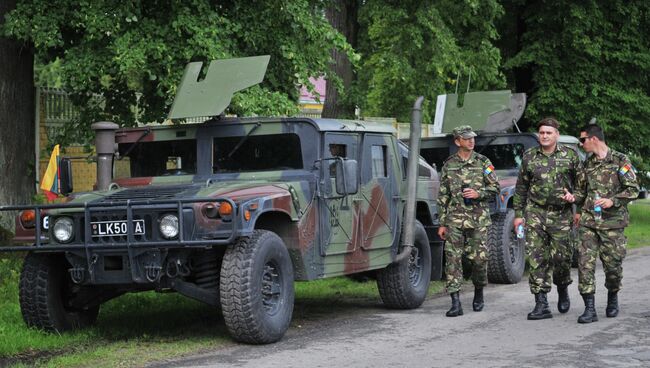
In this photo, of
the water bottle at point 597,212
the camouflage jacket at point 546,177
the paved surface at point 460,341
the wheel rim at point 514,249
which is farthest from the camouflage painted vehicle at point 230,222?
the wheel rim at point 514,249

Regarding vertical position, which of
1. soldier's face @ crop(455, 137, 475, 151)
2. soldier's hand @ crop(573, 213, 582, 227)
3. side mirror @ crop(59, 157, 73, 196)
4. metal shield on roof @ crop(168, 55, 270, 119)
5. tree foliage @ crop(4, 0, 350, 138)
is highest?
tree foliage @ crop(4, 0, 350, 138)

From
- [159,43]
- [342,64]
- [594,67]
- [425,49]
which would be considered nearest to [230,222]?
[159,43]

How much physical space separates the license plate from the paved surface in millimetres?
1077

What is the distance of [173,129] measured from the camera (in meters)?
9.90

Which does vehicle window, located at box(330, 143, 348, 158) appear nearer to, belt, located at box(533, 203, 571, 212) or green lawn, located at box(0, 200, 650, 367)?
green lawn, located at box(0, 200, 650, 367)

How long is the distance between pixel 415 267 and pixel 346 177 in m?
2.25

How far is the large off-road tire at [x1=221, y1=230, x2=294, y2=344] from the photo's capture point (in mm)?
8148

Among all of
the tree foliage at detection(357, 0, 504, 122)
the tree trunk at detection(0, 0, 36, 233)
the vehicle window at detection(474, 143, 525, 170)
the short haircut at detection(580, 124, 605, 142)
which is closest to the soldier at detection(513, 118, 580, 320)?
the short haircut at detection(580, 124, 605, 142)

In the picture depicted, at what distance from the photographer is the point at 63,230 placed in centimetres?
847

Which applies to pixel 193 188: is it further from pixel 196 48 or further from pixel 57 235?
pixel 196 48

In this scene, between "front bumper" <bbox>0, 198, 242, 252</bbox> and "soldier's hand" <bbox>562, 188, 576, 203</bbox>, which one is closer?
"front bumper" <bbox>0, 198, 242, 252</bbox>

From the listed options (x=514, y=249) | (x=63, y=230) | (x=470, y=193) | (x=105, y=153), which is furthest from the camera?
(x=514, y=249)

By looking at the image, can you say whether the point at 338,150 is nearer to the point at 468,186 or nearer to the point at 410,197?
the point at 410,197

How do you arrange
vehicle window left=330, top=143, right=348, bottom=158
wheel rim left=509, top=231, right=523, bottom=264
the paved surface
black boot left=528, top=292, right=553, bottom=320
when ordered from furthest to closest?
wheel rim left=509, top=231, right=523, bottom=264
black boot left=528, top=292, right=553, bottom=320
vehicle window left=330, top=143, right=348, bottom=158
the paved surface
